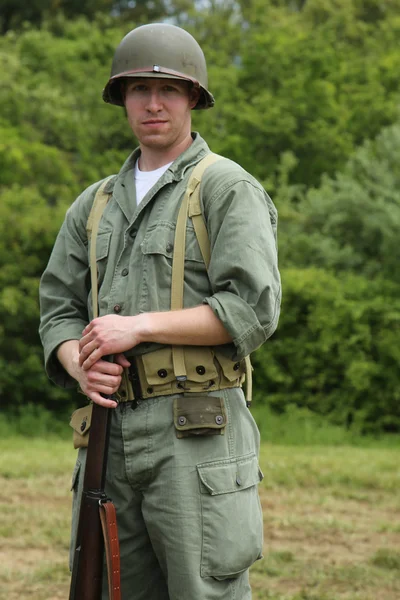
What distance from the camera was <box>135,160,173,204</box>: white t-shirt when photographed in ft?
10.9

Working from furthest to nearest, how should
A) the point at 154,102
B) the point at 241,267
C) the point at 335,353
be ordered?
the point at 335,353 < the point at 154,102 < the point at 241,267

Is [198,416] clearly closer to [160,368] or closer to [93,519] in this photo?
[160,368]

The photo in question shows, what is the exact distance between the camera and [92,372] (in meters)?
3.15

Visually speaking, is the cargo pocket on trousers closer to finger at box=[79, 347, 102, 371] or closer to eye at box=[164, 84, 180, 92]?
finger at box=[79, 347, 102, 371]

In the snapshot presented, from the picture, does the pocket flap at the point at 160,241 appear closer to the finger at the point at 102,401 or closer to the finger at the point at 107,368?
the finger at the point at 107,368

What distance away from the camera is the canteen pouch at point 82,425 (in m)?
3.25

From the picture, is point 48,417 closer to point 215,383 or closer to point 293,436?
point 293,436

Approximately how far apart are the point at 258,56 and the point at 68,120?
3274mm

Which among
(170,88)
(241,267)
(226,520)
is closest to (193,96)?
Result: (170,88)

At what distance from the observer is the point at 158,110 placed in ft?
10.7

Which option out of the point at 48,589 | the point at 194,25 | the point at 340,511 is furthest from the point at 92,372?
the point at 194,25

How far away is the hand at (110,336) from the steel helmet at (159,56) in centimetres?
77

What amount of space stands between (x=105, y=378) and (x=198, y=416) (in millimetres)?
302

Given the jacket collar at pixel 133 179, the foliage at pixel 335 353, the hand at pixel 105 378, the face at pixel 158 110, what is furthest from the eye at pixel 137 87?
the foliage at pixel 335 353
